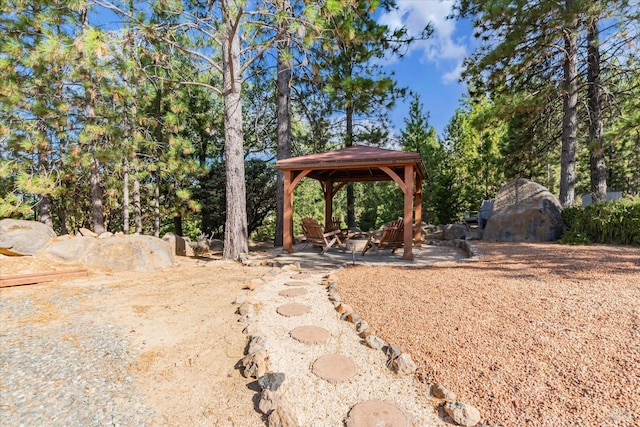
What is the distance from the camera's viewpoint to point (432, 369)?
2088mm

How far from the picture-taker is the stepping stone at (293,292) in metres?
3.86

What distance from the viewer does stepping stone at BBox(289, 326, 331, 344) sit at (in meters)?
2.58

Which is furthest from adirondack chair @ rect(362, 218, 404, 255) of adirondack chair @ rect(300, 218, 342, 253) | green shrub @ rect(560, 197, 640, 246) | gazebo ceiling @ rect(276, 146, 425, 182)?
green shrub @ rect(560, 197, 640, 246)

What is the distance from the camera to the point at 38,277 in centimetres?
458

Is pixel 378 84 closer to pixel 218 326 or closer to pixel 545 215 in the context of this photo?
pixel 545 215

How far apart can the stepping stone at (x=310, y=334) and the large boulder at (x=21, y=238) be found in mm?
5773

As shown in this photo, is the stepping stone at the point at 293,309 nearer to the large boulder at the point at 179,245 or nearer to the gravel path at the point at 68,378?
the gravel path at the point at 68,378

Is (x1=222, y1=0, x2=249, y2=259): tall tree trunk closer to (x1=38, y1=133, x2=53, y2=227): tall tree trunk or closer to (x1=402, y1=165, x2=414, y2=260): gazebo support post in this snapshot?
(x1=402, y1=165, x2=414, y2=260): gazebo support post

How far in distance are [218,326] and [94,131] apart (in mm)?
6652

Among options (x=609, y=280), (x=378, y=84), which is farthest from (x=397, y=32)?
(x=609, y=280)

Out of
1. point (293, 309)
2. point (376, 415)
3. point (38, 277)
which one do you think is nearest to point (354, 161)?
point (293, 309)

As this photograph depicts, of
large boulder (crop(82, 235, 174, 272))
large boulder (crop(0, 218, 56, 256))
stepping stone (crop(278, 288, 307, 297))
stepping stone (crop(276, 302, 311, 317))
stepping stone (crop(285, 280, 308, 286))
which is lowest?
stepping stone (crop(276, 302, 311, 317))

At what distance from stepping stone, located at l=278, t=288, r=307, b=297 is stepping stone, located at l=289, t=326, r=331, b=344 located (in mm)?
1033

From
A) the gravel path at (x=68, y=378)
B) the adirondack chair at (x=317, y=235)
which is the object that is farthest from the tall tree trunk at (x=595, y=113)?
the gravel path at (x=68, y=378)
